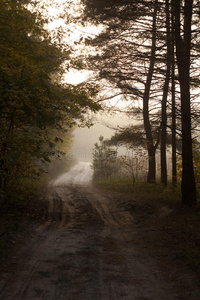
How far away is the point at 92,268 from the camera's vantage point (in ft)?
15.1

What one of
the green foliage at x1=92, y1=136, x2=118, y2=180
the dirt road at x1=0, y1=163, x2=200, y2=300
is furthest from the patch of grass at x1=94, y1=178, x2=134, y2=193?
the dirt road at x1=0, y1=163, x2=200, y2=300

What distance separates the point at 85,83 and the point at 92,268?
740 centimetres

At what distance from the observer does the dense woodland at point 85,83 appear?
5965mm

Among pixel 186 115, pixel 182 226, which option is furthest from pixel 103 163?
pixel 182 226

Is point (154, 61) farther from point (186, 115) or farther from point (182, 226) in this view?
point (182, 226)

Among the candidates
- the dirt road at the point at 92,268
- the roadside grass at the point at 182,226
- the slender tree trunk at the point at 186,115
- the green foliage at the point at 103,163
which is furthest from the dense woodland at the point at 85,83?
the green foliage at the point at 103,163

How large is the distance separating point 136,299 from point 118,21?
11599mm

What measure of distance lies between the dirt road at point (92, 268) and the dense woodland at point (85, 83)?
1509 millimetres

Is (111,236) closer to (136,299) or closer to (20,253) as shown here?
(20,253)

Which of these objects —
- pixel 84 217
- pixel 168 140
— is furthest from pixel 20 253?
pixel 168 140

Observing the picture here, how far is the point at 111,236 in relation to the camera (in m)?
6.85

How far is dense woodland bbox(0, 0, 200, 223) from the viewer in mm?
5965

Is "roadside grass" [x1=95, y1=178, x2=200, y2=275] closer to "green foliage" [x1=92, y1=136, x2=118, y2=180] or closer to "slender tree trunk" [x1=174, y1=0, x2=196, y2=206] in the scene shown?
"slender tree trunk" [x1=174, y1=0, x2=196, y2=206]

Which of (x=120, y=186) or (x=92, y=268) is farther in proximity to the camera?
(x=120, y=186)
